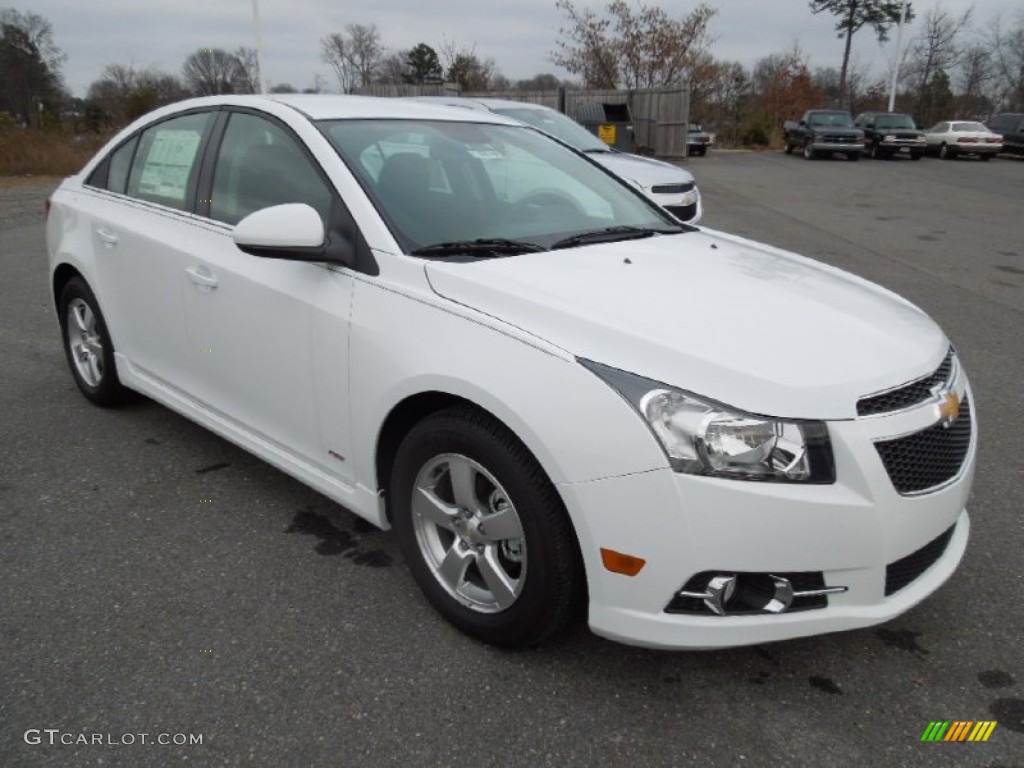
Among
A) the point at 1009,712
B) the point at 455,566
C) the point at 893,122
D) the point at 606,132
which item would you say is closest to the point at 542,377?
the point at 455,566

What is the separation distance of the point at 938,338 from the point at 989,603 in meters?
0.94

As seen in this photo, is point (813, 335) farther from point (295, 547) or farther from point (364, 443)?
point (295, 547)

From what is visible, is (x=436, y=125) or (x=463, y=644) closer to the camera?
(x=463, y=644)

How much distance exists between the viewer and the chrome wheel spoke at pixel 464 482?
2.37m

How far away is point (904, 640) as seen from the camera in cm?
252

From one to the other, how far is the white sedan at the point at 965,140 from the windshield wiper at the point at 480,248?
31.4m

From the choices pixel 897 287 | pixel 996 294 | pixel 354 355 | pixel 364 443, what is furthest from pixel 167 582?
pixel 996 294

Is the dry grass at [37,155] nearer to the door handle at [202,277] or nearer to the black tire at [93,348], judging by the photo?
the black tire at [93,348]

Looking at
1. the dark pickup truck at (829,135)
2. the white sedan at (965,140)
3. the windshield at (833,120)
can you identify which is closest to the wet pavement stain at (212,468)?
the dark pickup truck at (829,135)

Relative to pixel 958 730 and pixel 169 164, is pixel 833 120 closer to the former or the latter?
pixel 169 164

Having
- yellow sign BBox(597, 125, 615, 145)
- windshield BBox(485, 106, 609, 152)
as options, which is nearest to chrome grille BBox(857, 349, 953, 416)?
windshield BBox(485, 106, 609, 152)

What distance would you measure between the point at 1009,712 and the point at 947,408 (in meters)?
0.87

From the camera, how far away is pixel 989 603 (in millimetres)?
2701

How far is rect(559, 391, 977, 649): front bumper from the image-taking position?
1945 millimetres
